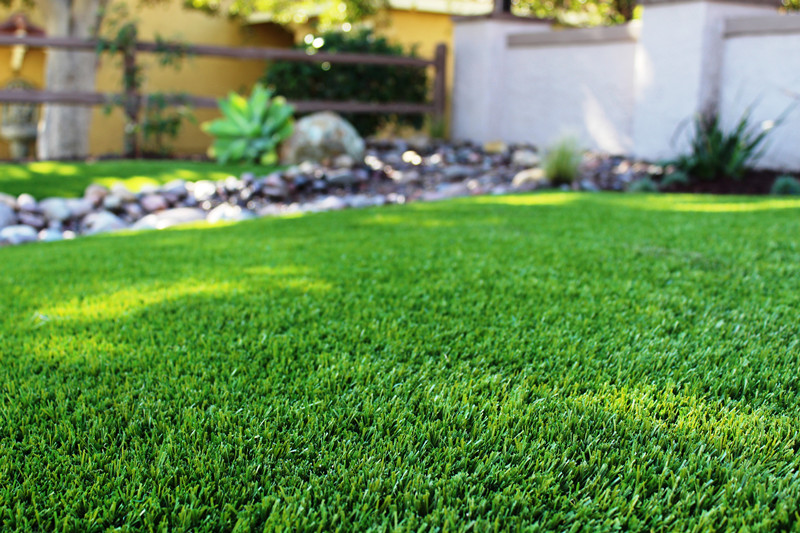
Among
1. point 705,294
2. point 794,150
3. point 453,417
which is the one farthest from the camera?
point 794,150

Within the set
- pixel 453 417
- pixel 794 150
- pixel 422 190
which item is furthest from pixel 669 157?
pixel 453 417

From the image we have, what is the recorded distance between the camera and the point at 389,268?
11.0ft

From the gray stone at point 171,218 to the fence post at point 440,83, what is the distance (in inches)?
251

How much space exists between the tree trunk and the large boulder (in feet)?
12.3

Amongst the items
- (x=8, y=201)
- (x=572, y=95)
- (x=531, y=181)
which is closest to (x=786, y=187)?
(x=531, y=181)

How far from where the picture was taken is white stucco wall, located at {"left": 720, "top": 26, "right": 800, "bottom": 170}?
7.82 meters

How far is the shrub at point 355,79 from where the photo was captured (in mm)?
A: 11695

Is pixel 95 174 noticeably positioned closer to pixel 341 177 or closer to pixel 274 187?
pixel 274 187

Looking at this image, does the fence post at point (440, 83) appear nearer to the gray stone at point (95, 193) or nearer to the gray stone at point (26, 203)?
the gray stone at point (95, 193)

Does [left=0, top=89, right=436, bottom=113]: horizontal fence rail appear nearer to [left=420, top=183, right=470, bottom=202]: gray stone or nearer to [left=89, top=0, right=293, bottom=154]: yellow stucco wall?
[left=420, top=183, right=470, bottom=202]: gray stone

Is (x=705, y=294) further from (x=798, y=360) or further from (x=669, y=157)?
(x=669, y=157)

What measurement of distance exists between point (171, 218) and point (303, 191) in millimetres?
2007

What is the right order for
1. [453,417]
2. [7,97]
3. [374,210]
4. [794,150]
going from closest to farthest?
[453,417] → [374,210] → [794,150] → [7,97]

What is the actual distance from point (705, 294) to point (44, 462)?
98.1 inches
